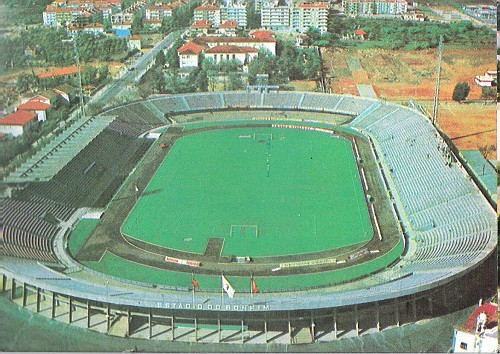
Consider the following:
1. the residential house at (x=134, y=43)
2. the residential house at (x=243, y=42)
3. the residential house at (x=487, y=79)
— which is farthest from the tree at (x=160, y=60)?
the residential house at (x=487, y=79)

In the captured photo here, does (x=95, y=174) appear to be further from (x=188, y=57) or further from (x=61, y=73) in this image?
Answer: (x=188, y=57)

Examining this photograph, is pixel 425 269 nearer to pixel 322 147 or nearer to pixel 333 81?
pixel 322 147

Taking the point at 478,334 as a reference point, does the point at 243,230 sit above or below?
below

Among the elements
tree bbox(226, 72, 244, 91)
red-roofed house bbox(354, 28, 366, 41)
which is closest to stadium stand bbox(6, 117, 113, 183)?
tree bbox(226, 72, 244, 91)

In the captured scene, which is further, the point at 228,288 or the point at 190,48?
the point at 190,48

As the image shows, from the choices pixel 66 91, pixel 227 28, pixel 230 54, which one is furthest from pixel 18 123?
pixel 227 28

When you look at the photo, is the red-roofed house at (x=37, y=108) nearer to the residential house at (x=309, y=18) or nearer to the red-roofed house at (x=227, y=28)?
the red-roofed house at (x=227, y=28)

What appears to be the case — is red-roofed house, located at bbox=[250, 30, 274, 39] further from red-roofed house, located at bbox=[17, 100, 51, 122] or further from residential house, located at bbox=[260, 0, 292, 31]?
red-roofed house, located at bbox=[17, 100, 51, 122]
